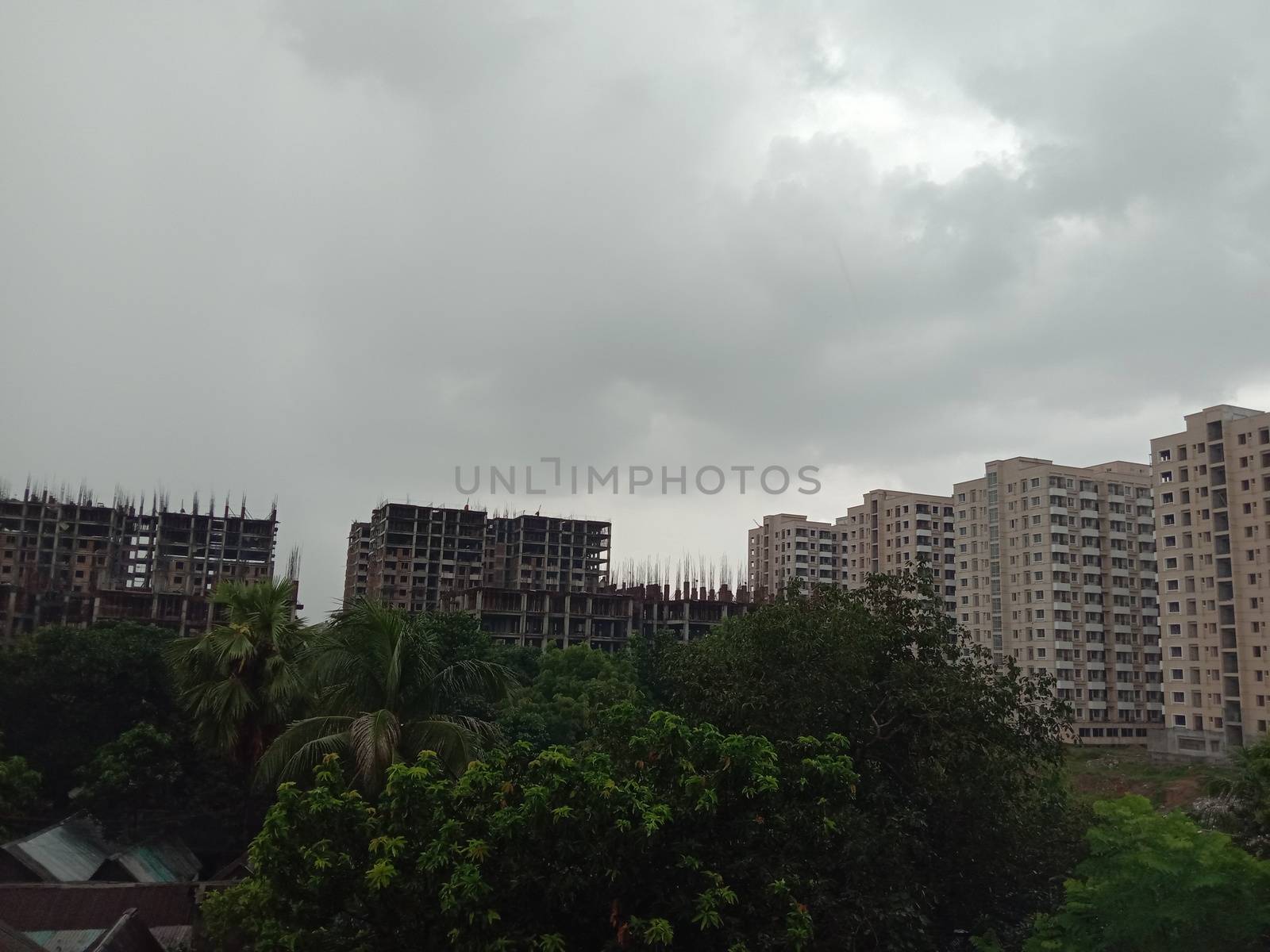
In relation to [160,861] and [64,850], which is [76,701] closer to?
[64,850]

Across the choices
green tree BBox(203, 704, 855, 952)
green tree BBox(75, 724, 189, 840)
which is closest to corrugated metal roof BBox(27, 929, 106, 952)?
green tree BBox(75, 724, 189, 840)

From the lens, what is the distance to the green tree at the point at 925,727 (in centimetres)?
1773

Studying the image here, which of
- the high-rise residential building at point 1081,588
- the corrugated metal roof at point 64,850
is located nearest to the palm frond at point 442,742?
the corrugated metal roof at point 64,850

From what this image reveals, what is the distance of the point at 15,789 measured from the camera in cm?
3020

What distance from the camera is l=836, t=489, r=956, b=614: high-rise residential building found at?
102875 mm

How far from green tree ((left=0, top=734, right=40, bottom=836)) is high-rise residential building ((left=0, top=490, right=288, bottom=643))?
43927mm

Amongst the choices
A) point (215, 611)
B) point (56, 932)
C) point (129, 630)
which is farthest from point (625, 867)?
point (215, 611)

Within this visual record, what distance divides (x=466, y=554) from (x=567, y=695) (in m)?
63.2

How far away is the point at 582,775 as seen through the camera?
463 inches

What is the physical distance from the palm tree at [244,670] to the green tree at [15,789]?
44.2 feet

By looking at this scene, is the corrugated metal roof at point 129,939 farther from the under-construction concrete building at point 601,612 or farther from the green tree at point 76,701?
the under-construction concrete building at point 601,612

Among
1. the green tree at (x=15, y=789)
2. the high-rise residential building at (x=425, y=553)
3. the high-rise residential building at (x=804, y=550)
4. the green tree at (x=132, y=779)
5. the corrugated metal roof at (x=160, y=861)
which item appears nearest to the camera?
the green tree at (x=15, y=789)

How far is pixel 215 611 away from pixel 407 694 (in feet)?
244

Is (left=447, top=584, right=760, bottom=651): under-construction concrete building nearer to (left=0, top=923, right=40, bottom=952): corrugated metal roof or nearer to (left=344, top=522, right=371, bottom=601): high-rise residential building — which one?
(left=344, top=522, right=371, bottom=601): high-rise residential building
